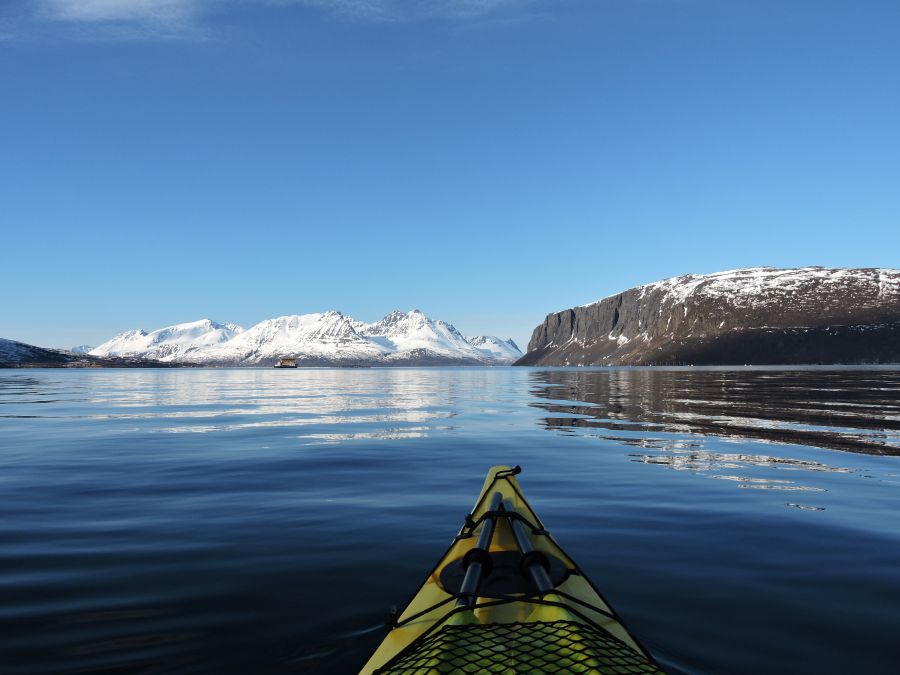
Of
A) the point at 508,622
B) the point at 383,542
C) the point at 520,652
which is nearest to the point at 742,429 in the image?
the point at 383,542

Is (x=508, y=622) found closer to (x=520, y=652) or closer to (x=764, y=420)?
(x=520, y=652)

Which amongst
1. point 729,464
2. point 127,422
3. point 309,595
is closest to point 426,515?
point 309,595

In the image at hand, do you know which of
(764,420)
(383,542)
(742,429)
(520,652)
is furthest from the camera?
(764,420)

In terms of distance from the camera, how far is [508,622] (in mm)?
4930

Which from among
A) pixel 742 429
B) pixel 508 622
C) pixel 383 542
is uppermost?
pixel 508 622

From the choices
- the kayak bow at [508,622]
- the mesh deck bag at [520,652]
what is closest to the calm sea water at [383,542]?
the kayak bow at [508,622]

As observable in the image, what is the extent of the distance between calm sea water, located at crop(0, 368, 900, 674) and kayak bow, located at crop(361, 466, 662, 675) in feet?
3.52

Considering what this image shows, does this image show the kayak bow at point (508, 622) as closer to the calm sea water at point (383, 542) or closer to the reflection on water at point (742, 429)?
the calm sea water at point (383, 542)

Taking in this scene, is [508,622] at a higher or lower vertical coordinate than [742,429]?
higher

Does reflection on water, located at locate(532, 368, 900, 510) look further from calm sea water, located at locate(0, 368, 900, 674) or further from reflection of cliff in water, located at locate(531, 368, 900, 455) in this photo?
calm sea water, located at locate(0, 368, 900, 674)

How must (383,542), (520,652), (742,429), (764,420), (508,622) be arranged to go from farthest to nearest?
(764,420) < (742,429) < (383,542) < (508,622) < (520,652)

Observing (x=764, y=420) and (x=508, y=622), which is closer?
(x=508, y=622)

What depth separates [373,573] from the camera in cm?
805

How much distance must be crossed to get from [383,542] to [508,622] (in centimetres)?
496
